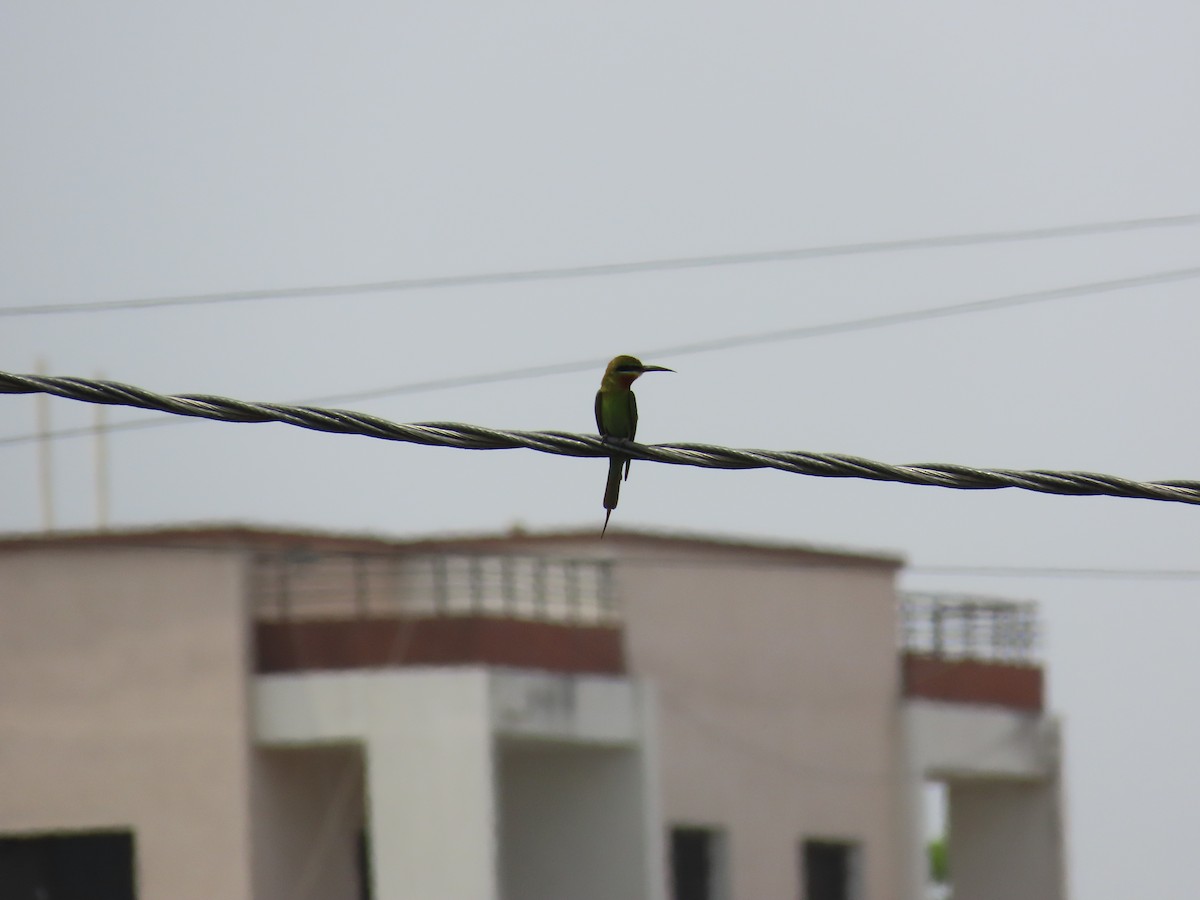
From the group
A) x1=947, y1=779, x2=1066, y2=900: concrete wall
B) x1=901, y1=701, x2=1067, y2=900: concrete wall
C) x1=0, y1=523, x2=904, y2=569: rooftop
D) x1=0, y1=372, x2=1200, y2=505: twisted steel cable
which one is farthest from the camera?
x1=947, y1=779, x2=1066, y2=900: concrete wall

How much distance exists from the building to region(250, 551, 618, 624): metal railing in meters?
0.04

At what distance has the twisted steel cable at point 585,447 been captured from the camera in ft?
22.5

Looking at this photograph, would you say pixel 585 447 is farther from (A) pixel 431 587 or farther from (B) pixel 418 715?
(A) pixel 431 587

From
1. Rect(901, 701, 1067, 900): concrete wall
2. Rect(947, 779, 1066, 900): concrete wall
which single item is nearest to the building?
Rect(901, 701, 1067, 900): concrete wall

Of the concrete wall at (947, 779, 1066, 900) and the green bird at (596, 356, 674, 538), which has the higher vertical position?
the green bird at (596, 356, 674, 538)

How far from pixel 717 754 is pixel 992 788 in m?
6.44

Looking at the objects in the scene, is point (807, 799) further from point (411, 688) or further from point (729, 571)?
point (411, 688)

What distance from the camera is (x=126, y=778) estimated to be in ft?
82.7

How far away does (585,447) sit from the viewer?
7.30 meters

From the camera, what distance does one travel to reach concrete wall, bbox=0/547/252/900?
986 inches

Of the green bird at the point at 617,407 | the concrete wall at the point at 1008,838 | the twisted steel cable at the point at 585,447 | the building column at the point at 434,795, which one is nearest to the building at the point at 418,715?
the building column at the point at 434,795

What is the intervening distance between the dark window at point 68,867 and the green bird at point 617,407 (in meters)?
17.3

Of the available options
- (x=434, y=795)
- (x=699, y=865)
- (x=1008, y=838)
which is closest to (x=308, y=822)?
(x=434, y=795)

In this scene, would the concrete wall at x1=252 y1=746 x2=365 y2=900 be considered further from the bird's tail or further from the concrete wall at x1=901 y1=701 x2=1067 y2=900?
the bird's tail
